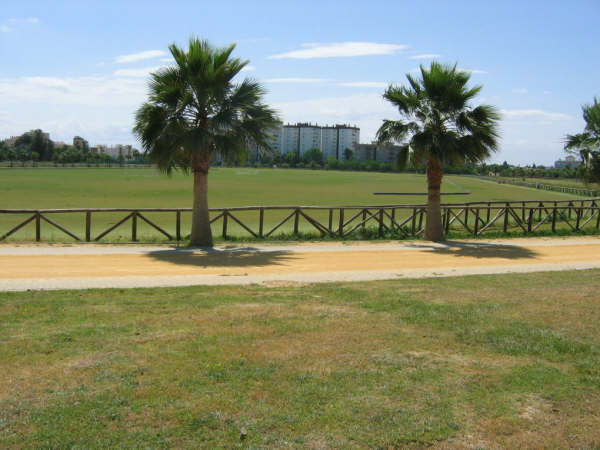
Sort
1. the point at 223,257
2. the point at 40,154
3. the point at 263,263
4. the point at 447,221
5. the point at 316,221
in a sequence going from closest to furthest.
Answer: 1. the point at 263,263
2. the point at 223,257
3. the point at 316,221
4. the point at 447,221
5. the point at 40,154

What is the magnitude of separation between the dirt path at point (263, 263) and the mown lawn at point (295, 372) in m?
2.19

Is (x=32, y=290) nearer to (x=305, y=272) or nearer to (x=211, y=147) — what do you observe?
(x=305, y=272)

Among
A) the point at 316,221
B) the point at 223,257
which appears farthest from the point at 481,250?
the point at 223,257

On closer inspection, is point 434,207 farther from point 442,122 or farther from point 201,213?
point 201,213

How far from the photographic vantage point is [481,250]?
59.0ft

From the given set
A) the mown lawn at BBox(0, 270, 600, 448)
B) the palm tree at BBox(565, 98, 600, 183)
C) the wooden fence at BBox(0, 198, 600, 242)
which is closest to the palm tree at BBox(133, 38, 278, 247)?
the wooden fence at BBox(0, 198, 600, 242)

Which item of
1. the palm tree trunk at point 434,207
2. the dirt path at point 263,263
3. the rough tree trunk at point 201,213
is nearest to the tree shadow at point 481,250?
the dirt path at point 263,263

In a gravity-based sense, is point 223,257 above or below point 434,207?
below

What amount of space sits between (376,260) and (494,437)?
35.2 feet

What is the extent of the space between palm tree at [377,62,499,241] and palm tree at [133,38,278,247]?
5314 millimetres

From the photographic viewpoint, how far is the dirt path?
11.5m

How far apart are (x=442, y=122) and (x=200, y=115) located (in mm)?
8486

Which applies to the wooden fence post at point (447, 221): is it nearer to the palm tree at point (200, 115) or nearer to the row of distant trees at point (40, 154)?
the palm tree at point (200, 115)

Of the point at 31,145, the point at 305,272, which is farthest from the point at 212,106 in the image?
the point at 31,145
